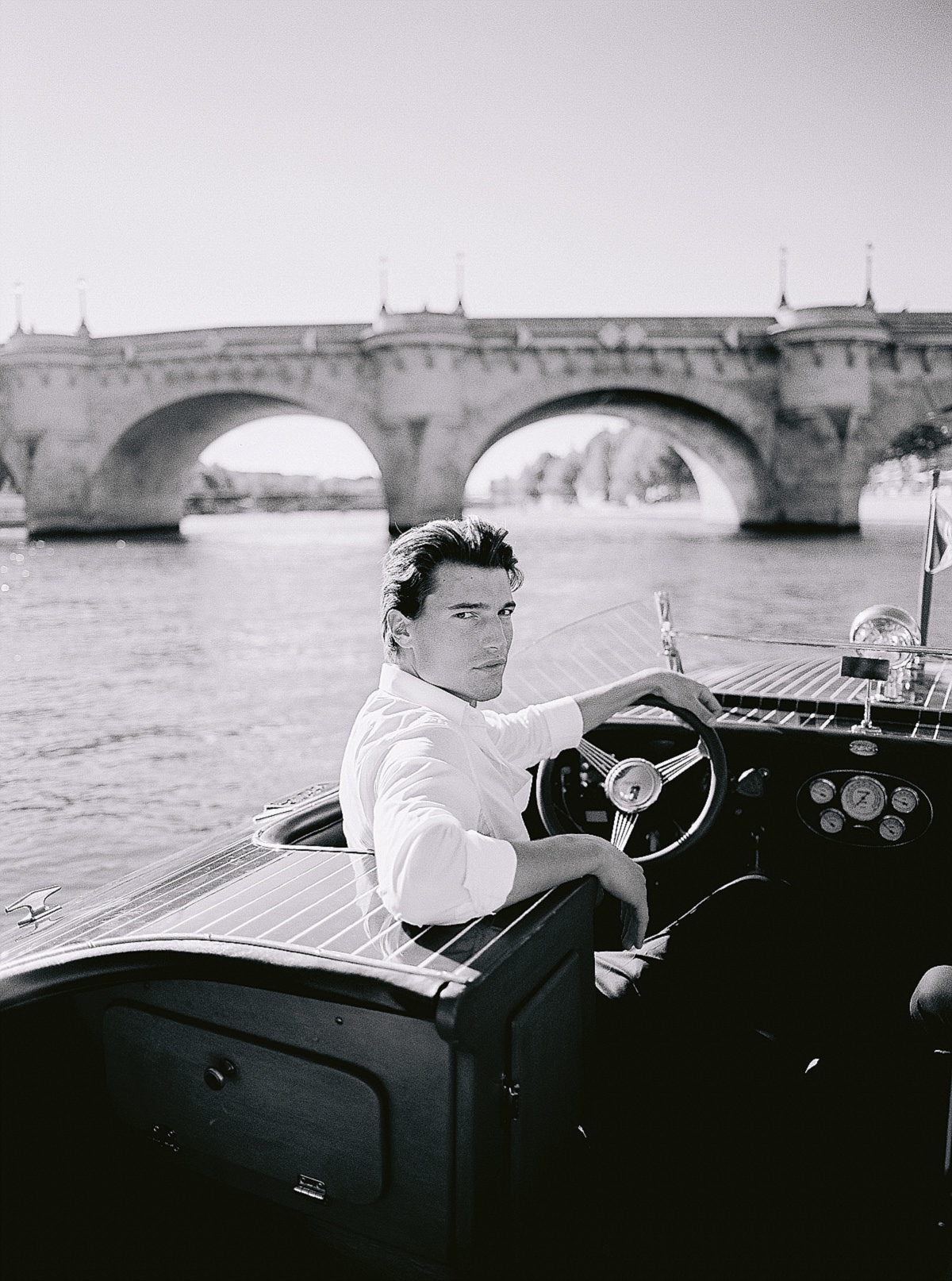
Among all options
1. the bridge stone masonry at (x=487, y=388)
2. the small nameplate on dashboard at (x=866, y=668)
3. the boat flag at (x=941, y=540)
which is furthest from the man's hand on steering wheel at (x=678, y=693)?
the bridge stone masonry at (x=487, y=388)

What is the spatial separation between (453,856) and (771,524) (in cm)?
2465

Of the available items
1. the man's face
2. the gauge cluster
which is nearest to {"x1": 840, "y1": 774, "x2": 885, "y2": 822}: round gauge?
the gauge cluster

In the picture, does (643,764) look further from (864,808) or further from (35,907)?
(35,907)

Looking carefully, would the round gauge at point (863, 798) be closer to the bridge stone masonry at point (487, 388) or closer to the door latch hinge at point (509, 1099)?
the door latch hinge at point (509, 1099)

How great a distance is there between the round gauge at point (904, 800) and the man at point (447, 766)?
1179mm

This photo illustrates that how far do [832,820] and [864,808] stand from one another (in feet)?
0.26

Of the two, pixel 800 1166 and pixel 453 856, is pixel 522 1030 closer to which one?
pixel 453 856

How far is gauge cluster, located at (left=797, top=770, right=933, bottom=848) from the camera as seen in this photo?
252cm

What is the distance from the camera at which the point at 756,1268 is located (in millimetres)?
1609

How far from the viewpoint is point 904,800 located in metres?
2.51

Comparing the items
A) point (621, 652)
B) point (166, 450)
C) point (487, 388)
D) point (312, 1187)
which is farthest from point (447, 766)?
point (166, 450)

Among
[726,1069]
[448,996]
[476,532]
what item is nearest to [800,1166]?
[726,1069]

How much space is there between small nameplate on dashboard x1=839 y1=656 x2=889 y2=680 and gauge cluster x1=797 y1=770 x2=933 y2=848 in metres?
0.29

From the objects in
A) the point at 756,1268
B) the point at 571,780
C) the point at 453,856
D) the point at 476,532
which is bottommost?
the point at 756,1268
